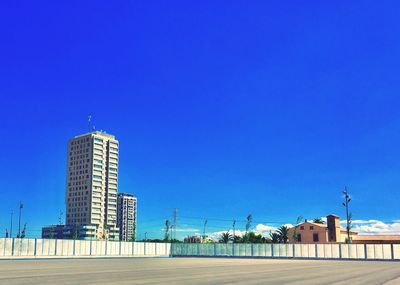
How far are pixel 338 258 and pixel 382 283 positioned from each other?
52946mm

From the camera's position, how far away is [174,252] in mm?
95062

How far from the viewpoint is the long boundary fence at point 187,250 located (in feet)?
223

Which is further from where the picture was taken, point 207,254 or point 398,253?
point 207,254

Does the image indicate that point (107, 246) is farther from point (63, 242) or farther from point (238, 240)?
point (238, 240)

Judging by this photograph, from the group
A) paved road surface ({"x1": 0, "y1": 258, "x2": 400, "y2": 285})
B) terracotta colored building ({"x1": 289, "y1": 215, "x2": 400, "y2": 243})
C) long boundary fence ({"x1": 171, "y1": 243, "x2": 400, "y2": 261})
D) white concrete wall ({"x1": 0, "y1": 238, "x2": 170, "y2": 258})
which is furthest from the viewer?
terracotta colored building ({"x1": 289, "y1": 215, "x2": 400, "y2": 243})

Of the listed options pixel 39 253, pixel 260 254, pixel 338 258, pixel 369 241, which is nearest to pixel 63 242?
pixel 39 253

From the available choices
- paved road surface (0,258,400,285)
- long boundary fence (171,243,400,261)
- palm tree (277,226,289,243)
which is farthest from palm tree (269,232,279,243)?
paved road surface (0,258,400,285)

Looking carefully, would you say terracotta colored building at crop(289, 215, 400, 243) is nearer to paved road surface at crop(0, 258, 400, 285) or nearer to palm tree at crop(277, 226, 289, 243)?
palm tree at crop(277, 226, 289, 243)

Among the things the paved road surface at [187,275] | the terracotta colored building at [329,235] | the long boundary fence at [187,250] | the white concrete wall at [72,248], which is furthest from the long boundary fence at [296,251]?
the terracotta colored building at [329,235]

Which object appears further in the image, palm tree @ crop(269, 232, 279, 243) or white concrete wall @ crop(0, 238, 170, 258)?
palm tree @ crop(269, 232, 279, 243)

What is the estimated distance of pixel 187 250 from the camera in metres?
93.8

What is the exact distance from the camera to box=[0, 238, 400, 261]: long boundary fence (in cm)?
6788

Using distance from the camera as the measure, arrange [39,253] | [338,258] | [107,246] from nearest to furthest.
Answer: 1. [39,253]
2. [338,258]
3. [107,246]

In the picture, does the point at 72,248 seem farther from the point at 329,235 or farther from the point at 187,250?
the point at 329,235
